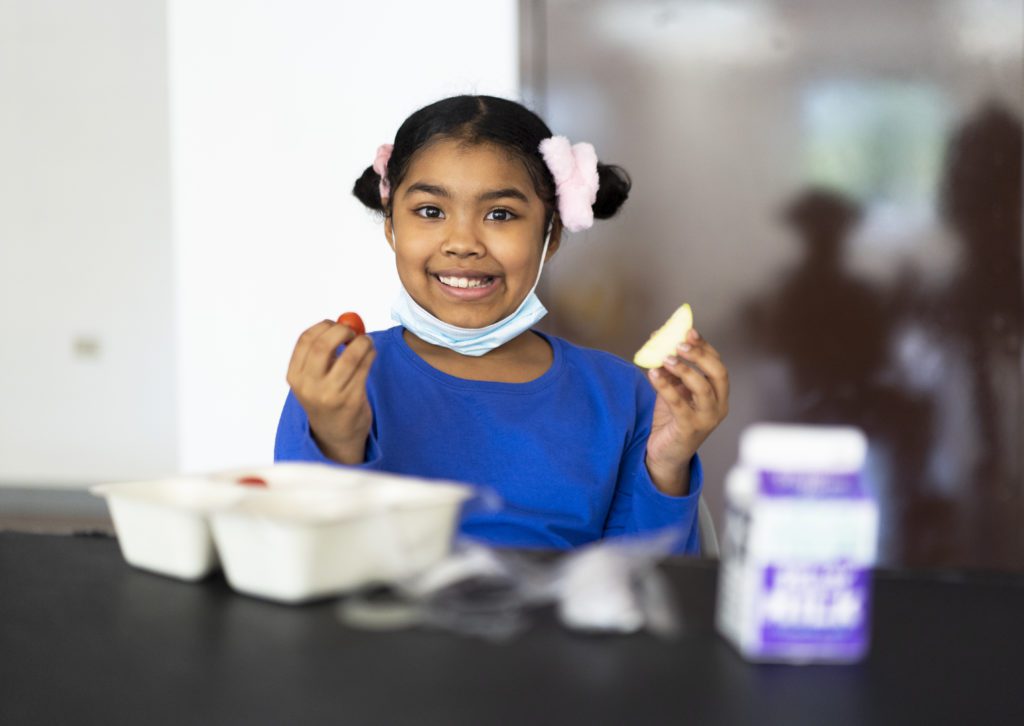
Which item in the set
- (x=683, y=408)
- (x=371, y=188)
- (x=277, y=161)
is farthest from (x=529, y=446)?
(x=277, y=161)

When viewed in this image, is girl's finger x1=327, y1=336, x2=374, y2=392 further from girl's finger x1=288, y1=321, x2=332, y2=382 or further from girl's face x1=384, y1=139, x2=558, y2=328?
girl's face x1=384, y1=139, x2=558, y2=328

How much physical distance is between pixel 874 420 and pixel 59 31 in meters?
3.63

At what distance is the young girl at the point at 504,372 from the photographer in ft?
4.42

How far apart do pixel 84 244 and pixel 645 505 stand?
3.72 metres

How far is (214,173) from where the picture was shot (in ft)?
10.4

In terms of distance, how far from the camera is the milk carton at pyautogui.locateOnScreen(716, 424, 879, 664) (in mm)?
628

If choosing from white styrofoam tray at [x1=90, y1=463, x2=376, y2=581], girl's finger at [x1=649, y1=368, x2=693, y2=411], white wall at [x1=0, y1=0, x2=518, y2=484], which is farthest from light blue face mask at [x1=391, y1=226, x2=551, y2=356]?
white wall at [x1=0, y1=0, x2=518, y2=484]

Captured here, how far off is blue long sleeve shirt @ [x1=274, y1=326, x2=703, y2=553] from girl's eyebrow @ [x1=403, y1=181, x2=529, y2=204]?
22 centimetres

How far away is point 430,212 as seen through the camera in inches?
60.2

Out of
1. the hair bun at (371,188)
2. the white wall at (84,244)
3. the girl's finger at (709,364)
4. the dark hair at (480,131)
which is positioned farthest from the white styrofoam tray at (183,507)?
the white wall at (84,244)

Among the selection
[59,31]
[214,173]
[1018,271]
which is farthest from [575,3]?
[59,31]

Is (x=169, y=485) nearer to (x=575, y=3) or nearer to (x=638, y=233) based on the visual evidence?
(x=638, y=233)

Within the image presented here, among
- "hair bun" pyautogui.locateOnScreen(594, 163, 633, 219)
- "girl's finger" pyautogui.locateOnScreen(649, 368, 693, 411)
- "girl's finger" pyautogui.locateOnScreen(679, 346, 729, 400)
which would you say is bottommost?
"girl's finger" pyautogui.locateOnScreen(649, 368, 693, 411)

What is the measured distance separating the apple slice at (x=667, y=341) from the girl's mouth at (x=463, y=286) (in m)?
0.45
